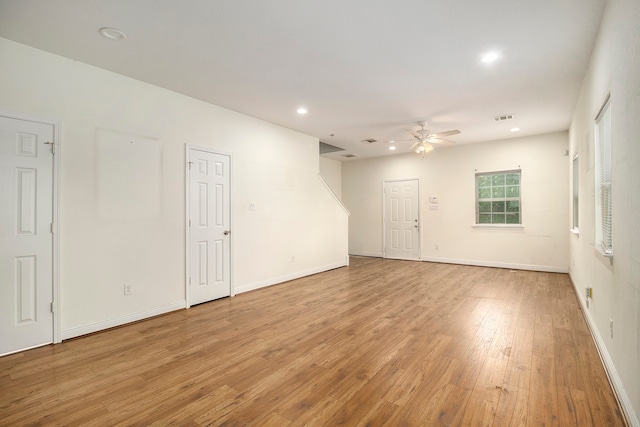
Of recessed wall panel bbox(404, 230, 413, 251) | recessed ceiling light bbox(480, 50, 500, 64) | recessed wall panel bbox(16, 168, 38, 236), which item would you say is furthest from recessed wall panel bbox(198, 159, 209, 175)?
recessed wall panel bbox(404, 230, 413, 251)

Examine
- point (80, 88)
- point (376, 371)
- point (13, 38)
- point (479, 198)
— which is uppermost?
point (13, 38)

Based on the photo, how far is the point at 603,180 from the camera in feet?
8.79

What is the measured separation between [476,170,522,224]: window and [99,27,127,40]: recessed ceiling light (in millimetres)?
6861

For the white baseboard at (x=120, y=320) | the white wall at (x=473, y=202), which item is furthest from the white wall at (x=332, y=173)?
the white baseboard at (x=120, y=320)

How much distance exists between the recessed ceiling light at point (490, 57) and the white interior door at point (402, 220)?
472cm

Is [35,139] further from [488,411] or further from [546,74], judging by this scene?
[546,74]

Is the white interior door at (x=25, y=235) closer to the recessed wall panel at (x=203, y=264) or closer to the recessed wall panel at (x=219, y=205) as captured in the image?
the recessed wall panel at (x=203, y=264)

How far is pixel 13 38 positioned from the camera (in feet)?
9.05

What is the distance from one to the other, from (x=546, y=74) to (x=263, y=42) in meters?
3.18

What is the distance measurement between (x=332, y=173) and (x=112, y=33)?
6601 mm

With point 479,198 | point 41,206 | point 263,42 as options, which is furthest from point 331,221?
point 41,206

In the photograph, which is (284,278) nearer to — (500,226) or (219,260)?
(219,260)

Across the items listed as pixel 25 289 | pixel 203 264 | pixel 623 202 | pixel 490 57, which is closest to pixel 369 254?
pixel 203 264

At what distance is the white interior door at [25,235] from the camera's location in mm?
2762
